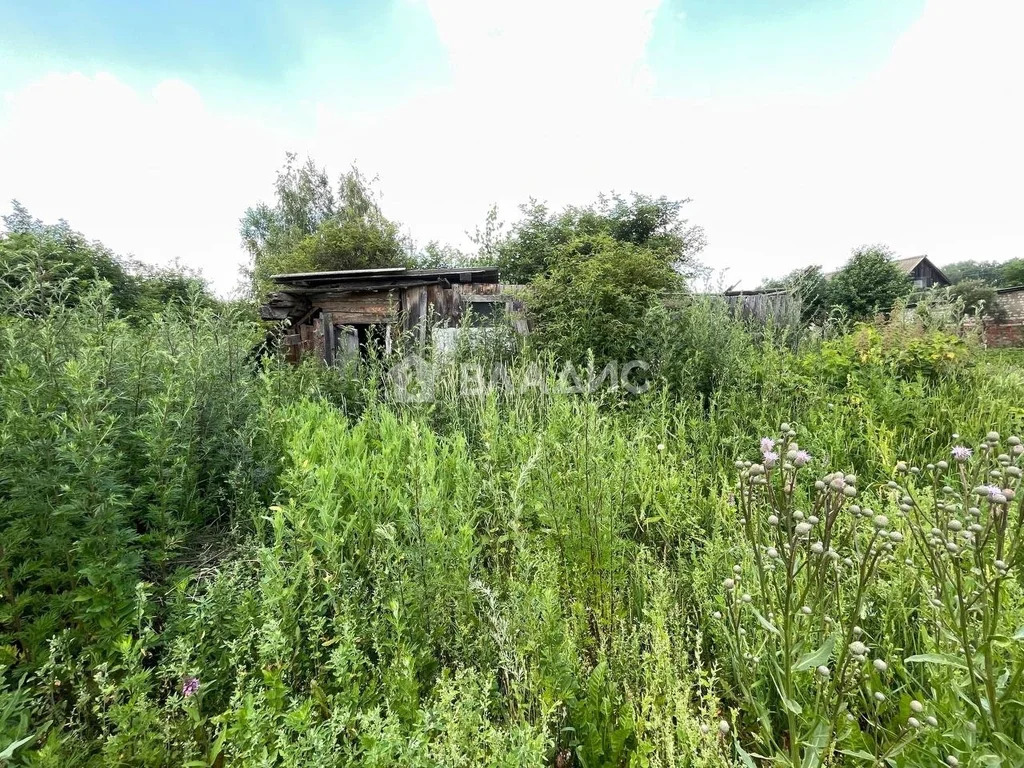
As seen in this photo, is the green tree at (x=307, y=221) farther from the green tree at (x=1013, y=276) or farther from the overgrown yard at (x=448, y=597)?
the green tree at (x=1013, y=276)

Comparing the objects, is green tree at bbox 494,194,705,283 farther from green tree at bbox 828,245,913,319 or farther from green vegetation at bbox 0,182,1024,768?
green vegetation at bbox 0,182,1024,768

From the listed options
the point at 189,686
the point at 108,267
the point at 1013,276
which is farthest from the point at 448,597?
the point at 1013,276

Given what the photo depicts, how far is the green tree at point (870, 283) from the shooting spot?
16922mm

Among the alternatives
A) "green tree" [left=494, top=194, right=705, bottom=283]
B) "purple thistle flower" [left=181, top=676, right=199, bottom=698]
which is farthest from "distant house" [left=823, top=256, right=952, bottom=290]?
"purple thistle flower" [left=181, top=676, right=199, bottom=698]

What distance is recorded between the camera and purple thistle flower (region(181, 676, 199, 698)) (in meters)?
1.27

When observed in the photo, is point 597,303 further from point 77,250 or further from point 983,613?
point 77,250

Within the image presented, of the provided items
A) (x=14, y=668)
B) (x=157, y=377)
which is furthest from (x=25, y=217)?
(x=14, y=668)

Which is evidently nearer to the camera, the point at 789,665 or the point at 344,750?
the point at 789,665

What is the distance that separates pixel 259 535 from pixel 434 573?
937 millimetres

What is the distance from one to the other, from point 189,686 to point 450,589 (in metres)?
0.82

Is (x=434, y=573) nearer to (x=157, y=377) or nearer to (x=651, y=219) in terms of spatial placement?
(x=157, y=377)

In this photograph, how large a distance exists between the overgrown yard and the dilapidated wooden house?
12.1 ft

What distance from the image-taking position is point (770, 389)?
4.16 metres

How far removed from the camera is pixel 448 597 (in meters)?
1.59
